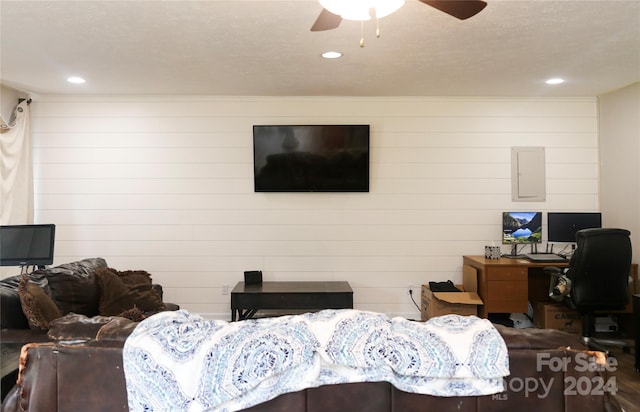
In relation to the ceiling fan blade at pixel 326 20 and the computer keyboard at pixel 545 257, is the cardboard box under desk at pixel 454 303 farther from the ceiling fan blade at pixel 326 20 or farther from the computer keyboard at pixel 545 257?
the ceiling fan blade at pixel 326 20

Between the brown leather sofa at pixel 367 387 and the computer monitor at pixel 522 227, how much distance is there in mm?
3666

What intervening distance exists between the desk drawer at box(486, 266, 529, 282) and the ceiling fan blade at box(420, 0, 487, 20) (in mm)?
2876

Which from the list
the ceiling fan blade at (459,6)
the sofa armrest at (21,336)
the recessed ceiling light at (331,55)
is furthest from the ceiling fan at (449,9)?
the sofa armrest at (21,336)

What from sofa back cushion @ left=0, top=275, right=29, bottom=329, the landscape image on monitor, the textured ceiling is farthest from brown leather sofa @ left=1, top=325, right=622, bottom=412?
the landscape image on monitor

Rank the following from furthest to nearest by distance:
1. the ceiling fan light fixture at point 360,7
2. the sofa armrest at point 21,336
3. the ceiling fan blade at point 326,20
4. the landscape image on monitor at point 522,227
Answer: the landscape image on monitor at point 522,227
the sofa armrest at point 21,336
the ceiling fan blade at point 326,20
the ceiling fan light fixture at point 360,7

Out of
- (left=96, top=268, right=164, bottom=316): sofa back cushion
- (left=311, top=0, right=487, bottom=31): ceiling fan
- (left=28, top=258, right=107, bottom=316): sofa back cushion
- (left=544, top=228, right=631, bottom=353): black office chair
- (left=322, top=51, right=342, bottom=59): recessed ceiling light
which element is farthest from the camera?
(left=544, top=228, right=631, bottom=353): black office chair

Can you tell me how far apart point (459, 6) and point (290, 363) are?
1.75 metres

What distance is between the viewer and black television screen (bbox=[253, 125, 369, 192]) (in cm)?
493

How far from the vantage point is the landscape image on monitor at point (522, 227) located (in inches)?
193

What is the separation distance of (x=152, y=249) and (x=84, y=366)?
371cm

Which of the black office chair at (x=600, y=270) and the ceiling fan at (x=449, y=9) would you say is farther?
the black office chair at (x=600, y=270)

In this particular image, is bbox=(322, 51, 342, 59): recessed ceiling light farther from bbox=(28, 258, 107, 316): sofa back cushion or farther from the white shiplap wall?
bbox=(28, 258, 107, 316): sofa back cushion

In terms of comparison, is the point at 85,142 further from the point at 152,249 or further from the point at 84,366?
the point at 84,366

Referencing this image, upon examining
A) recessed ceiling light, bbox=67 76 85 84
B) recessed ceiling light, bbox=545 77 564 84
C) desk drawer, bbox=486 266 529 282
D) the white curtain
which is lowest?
desk drawer, bbox=486 266 529 282
